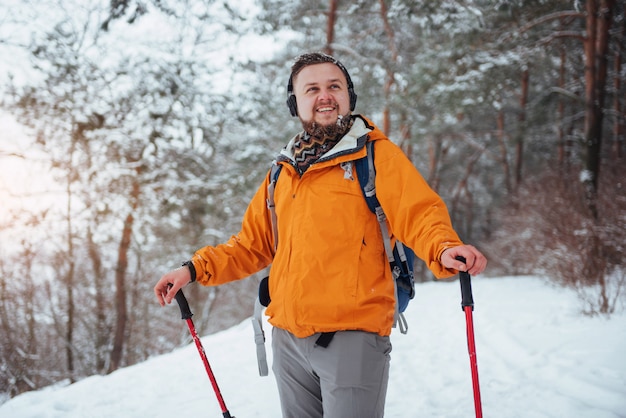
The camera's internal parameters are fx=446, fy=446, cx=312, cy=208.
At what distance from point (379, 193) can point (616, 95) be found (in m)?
13.3

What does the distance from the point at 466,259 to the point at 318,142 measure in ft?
2.62

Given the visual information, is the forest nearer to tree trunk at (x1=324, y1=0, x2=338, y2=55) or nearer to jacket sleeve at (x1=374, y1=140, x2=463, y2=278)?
tree trunk at (x1=324, y1=0, x2=338, y2=55)

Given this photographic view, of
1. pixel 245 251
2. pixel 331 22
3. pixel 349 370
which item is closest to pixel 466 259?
pixel 349 370

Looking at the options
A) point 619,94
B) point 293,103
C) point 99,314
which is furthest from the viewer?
point 619,94

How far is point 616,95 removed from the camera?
11906mm

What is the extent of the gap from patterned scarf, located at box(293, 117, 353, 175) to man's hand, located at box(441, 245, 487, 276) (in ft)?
2.24

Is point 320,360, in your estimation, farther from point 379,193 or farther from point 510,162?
point 510,162

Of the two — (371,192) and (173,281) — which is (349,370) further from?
(173,281)

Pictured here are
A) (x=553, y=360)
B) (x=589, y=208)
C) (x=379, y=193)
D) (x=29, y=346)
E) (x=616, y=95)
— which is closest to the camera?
(x=379, y=193)

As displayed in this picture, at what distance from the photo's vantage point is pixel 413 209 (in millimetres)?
1577

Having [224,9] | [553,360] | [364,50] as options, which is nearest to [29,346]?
[224,9]

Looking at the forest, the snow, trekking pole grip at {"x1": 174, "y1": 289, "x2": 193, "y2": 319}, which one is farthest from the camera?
the forest

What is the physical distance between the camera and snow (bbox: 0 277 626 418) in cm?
338

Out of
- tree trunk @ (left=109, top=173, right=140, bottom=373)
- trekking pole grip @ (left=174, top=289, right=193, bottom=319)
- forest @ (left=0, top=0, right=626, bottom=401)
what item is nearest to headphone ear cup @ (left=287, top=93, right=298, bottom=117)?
trekking pole grip @ (left=174, top=289, right=193, bottom=319)
